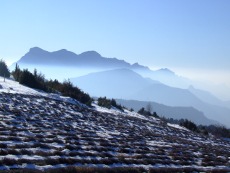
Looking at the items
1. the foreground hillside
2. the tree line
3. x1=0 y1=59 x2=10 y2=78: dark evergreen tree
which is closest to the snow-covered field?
the foreground hillside

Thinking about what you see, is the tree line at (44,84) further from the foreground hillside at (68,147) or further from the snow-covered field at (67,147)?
the foreground hillside at (68,147)

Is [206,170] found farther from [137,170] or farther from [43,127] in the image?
[43,127]

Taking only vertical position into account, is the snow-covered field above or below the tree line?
below

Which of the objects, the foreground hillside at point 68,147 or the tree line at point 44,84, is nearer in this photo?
the foreground hillside at point 68,147

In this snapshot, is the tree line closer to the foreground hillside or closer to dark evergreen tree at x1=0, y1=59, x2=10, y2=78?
dark evergreen tree at x1=0, y1=59, x2=10, y2=78

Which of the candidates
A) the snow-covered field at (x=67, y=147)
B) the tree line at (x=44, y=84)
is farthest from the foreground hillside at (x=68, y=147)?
the tree line at (x=44, y=84)

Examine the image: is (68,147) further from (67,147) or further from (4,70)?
(4,70)

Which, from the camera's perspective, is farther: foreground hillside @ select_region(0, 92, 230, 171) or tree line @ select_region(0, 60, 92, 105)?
tree line @ select_region(0, 60, 92, 105)

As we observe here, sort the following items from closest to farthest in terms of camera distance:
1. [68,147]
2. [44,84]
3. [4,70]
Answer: [68,147]
[44,84]
[4,70]

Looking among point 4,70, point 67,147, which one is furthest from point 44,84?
point 67,147

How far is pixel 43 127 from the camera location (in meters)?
22.7

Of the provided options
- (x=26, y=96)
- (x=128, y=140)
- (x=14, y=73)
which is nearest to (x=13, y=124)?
(x=128, y=140)

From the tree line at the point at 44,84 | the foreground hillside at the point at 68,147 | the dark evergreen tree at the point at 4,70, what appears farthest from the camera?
the dark evergreen tree at the point at 4,70

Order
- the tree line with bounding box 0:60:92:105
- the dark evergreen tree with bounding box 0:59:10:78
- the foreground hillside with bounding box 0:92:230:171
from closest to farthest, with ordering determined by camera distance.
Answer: the foreground hillside with bounding box 0:92:230:171 < the tree line with bounding box 0:60:92:105 < the dark evergreen tree with bounding box 0:59:10:78
